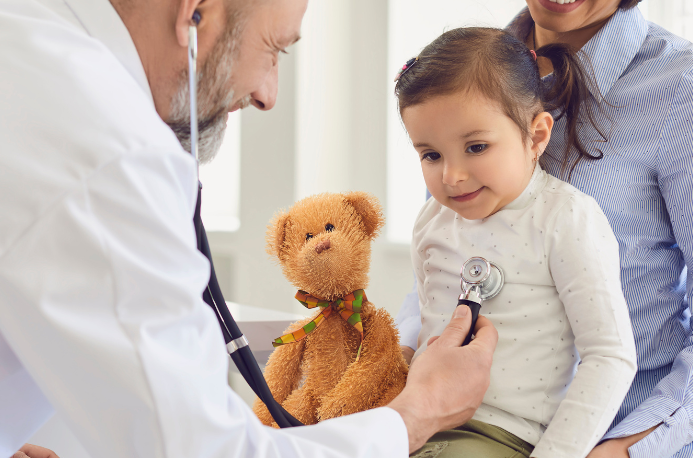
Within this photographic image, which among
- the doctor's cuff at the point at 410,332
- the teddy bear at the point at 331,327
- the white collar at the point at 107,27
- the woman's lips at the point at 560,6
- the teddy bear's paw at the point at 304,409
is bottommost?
the teddy bear's paw at the point at 304,409

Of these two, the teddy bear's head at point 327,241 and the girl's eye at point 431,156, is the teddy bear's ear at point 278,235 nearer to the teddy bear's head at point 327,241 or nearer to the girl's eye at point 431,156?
the teddy bear's head at point 327,241

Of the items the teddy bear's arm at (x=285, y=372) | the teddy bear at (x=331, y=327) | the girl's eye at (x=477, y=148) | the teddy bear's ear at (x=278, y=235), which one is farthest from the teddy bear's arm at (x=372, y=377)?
the girl's eye at (x=477, y=148)

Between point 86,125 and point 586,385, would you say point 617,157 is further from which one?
point 86,125

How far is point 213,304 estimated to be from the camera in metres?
0.91

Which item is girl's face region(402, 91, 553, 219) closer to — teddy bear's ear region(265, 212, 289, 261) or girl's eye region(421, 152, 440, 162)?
girl's eye region(421, 152, 440, 162)

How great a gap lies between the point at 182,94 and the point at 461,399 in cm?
59

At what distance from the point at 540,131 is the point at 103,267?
759 mm

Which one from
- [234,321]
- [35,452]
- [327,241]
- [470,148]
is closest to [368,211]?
[327,241]

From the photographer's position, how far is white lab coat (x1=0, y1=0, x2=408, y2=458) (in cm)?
53

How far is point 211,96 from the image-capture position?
2.75 ft

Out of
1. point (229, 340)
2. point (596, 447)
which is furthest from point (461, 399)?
point (229, 340)

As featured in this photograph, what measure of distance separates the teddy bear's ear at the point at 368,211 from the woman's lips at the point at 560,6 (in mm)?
490

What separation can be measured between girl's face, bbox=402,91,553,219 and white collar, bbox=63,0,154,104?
45 cm

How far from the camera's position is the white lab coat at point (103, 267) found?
53 centimetres
